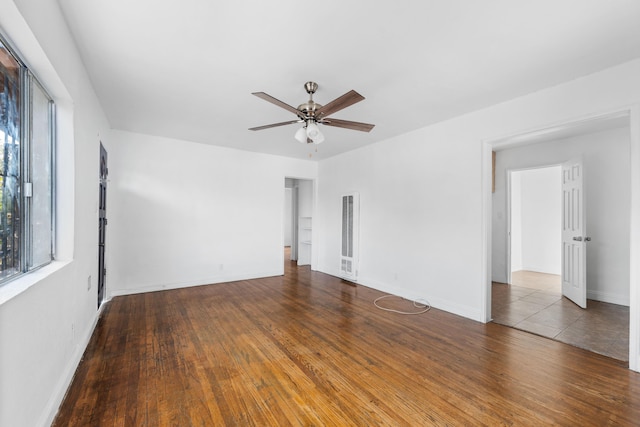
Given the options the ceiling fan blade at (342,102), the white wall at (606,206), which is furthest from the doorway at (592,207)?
the ceiling fan blade at (342,102)

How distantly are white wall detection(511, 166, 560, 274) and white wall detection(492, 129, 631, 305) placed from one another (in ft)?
5.68

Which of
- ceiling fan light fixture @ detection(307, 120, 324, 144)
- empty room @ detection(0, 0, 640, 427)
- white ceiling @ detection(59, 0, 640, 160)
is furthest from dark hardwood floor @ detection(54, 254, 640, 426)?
white ceiling @ detection(59, 0, 640, 160)

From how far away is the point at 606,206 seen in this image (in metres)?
4.31

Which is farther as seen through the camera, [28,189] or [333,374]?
[333,374]

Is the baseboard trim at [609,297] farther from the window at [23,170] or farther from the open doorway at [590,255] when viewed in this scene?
the window at [23,170]

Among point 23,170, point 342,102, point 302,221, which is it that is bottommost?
point 302,221

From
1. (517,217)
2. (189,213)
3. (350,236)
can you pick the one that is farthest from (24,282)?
(517,217)

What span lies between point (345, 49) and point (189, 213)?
401cm

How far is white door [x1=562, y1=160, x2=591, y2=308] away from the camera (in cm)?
394

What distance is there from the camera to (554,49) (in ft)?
7.30

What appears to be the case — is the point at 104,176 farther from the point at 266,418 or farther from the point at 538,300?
the point at 538,300

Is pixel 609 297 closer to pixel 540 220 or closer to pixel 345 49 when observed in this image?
pixel 540 220

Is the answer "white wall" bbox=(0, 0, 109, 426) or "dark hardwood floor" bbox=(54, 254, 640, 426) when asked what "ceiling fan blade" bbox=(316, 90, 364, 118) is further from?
"dark hardwood floor" bbox=(54, 254, 640, 426)

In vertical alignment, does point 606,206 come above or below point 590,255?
above
